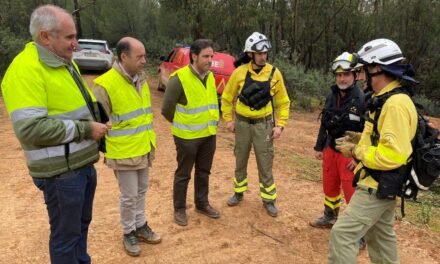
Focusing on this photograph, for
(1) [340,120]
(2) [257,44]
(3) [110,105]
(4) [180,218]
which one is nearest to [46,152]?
(3) [110,105]

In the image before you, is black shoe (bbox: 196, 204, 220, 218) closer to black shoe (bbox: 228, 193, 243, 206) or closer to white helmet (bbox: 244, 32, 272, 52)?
black shoe (bbox: 228, 193, 243, 206)

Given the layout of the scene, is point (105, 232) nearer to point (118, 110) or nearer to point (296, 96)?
point (118, 110)

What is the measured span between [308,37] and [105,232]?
1935 centimetres

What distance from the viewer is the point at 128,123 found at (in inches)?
150

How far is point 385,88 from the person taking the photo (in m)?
3.04

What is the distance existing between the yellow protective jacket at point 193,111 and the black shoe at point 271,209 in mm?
1328

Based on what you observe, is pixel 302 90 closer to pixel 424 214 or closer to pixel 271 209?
pixel 424 214

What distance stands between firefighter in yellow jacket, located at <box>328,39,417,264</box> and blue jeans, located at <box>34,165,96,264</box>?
6.41 ft

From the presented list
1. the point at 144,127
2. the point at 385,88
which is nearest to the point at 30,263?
the point at 144,127

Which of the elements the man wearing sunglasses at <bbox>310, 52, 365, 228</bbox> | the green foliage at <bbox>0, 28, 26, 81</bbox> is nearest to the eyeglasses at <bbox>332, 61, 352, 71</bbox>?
the man wearing sunglasses at <bbox>310, 52, 365, 228</bbox>

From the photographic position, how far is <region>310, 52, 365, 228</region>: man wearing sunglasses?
428 centimetres

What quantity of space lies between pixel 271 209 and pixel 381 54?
2.70m

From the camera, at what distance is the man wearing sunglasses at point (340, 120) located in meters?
4.28

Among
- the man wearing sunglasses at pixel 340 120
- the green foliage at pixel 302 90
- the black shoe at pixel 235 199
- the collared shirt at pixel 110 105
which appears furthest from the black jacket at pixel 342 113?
the green foliage at pixel 302 90
